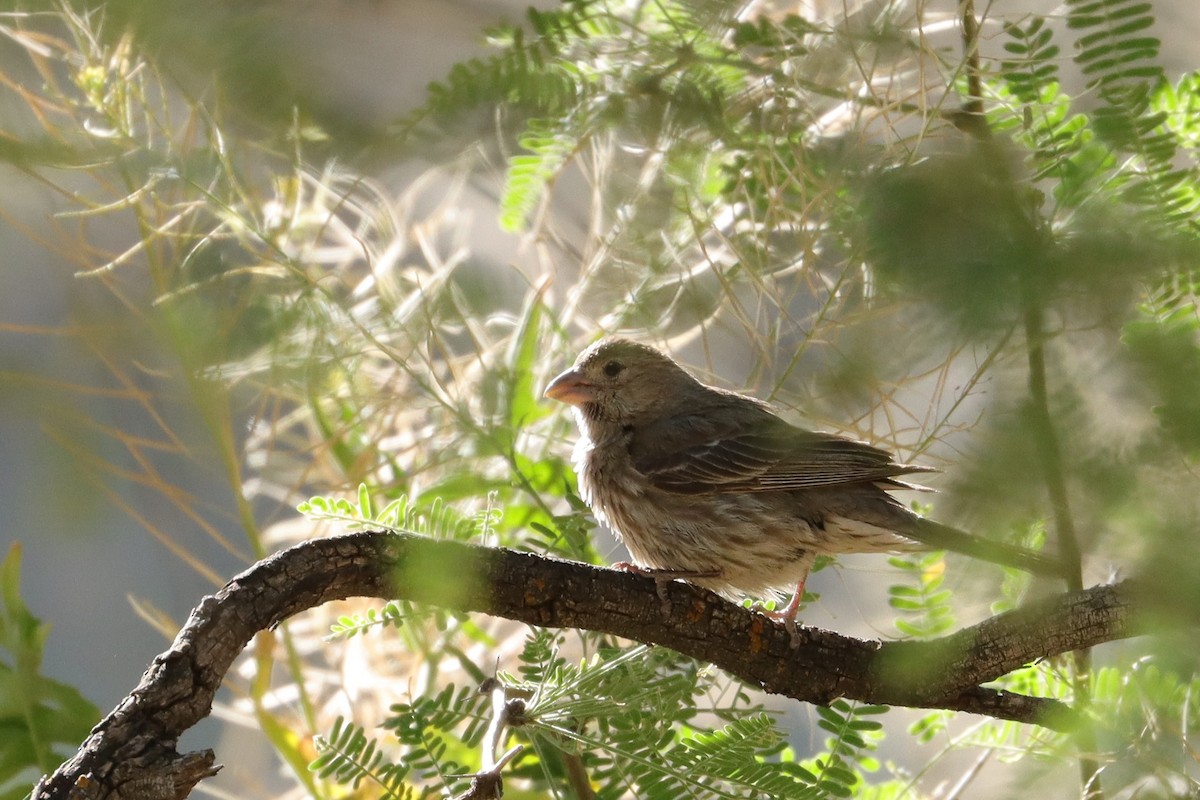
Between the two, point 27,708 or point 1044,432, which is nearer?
point 1044,432

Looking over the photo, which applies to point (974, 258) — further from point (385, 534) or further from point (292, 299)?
point (385, 534)

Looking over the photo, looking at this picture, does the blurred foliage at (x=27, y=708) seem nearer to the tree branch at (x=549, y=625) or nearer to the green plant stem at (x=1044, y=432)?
the tree branch at (x=549, y=625)

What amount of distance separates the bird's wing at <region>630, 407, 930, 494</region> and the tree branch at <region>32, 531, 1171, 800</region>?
461 mm

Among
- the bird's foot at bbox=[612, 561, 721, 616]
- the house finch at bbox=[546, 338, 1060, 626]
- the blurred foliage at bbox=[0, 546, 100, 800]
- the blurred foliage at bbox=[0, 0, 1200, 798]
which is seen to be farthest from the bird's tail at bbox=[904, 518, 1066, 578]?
the blurred foliage at bbox=[0, 546, 100, 800]

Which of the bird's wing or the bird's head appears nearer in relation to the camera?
the bird's wing

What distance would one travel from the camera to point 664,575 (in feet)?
8.36

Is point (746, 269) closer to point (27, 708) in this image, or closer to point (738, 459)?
point (738, 459)

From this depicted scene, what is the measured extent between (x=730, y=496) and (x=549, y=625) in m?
1.01

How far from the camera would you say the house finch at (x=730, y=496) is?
2723 mm

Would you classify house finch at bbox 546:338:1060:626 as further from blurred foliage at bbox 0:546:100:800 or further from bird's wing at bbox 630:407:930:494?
blurred foliage at bbox 0:546:100:800

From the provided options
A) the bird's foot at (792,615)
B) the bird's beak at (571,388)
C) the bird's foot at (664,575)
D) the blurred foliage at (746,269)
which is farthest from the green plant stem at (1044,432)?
the bird's beak at (571,388)

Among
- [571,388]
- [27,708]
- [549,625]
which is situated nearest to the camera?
[549,625]

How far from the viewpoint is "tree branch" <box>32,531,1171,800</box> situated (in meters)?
1.43

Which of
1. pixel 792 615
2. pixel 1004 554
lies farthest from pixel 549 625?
pixel 1004 554
